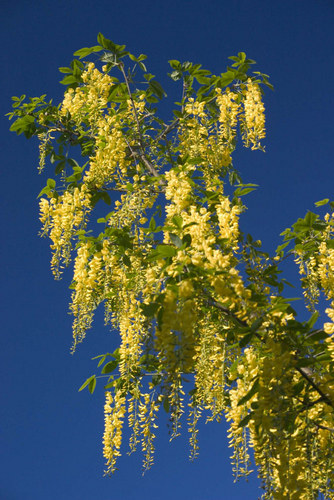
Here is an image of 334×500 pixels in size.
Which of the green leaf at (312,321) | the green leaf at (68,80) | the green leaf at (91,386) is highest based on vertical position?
the green leaf at (68,80)

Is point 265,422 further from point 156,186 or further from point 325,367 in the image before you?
point 156,186

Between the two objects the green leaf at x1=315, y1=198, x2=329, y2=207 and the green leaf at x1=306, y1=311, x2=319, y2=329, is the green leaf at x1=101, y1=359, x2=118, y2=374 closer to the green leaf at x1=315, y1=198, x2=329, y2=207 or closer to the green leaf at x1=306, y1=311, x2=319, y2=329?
the green leaf at x1=306, y1=311, x2=319, y2=329

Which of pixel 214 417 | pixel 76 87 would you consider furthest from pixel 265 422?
pixel 76 87

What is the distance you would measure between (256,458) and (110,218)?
1709 mm

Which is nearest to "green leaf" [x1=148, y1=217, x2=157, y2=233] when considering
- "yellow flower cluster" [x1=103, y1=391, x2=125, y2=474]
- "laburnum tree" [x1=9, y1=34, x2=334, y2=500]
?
"laburnum tree" [x1=9, y1=34, x2=334, y2=500]

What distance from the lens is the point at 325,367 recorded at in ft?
7.64

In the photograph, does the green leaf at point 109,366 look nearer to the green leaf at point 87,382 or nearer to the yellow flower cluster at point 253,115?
the green leaf at point 87,382

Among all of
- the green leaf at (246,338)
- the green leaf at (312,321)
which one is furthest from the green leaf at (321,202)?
the green leaf at (246,338)

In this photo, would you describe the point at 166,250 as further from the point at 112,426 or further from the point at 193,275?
the point at 112,426

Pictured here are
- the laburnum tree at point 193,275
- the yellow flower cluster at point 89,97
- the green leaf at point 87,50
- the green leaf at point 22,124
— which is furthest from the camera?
the green leaf at point 22,124

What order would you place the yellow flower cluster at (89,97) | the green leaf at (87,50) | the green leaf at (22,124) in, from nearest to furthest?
the green leaf at (87,50) → the yellow flower cluster at (89,97) → the green leaf at (22,124)

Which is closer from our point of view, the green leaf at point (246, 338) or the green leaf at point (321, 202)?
the green leaf at point (246, 338)

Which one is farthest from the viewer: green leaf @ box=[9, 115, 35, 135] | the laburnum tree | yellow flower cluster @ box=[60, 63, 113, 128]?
green leaf @ box=[9, 115, 35, 135]

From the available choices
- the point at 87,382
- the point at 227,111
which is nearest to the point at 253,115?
the point at 227,111
